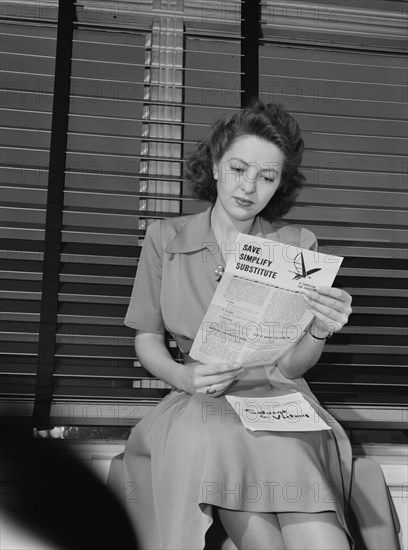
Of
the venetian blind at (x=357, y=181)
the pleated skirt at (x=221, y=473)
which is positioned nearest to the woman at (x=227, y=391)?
the pleated skirt at (x=221, y=473)

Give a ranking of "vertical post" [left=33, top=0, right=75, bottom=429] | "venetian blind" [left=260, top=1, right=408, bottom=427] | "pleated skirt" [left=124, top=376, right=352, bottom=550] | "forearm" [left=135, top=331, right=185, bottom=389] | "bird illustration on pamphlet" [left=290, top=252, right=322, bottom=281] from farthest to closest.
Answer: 1. "venetian blind" [left=260, top=1, right=408, bottom=427]
2. "vertical post" [left=33, top=0, right=75, bottom=429]
3. "forearm" [left=135, top=331, right=185, bottom=389]
4. "bird illustration on pamphlet" [left=290, top=252, right=322, bottom=281]
5. "pleated skirt" [left=124, top=376, right=352, bottom=550]

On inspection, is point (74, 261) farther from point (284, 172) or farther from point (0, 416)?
point (284, 172)

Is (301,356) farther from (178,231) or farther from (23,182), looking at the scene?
(23,182)

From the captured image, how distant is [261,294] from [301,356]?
0.89 feet

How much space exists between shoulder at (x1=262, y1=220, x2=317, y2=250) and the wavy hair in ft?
0.23

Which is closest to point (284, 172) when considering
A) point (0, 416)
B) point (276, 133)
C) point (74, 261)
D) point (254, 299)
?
point (276, 133)

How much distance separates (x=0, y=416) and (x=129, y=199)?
812 mm

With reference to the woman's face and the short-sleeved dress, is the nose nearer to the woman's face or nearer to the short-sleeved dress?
the woman's face

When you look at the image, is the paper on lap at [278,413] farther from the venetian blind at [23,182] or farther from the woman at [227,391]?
the venetian blind at [23,182]

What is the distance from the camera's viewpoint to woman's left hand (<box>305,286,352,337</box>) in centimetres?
156

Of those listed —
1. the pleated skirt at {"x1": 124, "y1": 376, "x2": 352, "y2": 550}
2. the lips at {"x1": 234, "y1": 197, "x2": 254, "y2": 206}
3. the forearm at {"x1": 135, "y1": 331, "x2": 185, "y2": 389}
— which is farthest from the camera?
the lips at {"x1": 234, "y1": 197, "x2": 254, "y2": 206}

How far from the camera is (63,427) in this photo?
2074 millimetres

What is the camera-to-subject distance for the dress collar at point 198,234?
73.2 inches

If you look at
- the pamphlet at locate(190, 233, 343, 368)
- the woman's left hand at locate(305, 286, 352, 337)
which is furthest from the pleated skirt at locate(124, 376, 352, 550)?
the woman's left hand at locate(305, 286, 352, 337)
